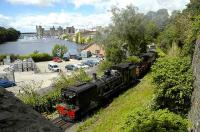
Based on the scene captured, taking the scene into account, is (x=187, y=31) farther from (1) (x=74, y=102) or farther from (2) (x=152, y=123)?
(2) (x=152, y=123)

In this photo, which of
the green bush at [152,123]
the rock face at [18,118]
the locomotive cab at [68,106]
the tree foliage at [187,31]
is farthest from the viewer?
the locomotive cab at [68,106]

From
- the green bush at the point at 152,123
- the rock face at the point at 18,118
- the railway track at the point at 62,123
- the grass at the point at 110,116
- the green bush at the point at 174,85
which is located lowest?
the railway track at the point at 62,123

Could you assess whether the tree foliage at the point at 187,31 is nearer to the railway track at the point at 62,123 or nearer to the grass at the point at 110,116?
the grass at the point at 110,116

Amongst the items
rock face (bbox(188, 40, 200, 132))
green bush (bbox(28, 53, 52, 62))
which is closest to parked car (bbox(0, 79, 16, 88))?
green bush (bbox(28, 53, 52, 62))

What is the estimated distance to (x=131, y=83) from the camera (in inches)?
1396

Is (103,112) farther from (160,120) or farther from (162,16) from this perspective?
(162,16)

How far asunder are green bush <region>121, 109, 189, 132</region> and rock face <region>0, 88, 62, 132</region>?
31.9ft

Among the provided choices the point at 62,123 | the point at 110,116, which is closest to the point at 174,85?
the point at 110,116

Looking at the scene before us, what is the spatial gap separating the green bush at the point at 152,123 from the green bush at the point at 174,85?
277cm

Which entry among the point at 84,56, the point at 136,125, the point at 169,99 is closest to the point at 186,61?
the point at 169,99

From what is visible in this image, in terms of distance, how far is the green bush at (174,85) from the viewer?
17.6 m

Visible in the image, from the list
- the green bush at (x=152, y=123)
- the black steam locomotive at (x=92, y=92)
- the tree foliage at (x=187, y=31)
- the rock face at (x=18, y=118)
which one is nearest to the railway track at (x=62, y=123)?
the black steam locomotive at (x=92, y=92)

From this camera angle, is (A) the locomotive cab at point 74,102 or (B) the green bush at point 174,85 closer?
(B) the green bush at point 174,85

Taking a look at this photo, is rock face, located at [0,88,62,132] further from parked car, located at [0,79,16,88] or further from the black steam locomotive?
parked car, located at [0,79,16,88]
